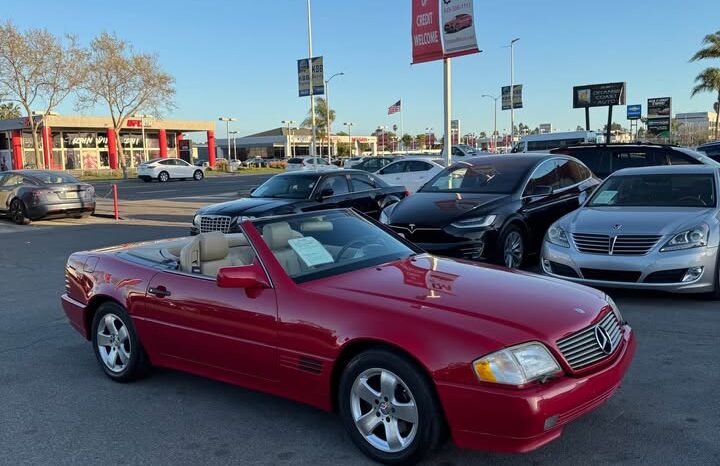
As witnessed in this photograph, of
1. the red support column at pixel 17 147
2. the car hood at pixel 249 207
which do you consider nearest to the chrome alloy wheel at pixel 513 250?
the car hood at pixel 249 207

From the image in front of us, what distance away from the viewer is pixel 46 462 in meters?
3.61

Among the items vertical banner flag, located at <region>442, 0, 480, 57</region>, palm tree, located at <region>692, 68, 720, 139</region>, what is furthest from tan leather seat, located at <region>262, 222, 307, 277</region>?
palm tree, located at <region>692, 68, 720, 139</region>

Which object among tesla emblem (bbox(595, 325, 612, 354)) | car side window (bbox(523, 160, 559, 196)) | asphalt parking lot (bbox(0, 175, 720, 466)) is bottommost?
asphalt parking lot (bbox(0, 175, 720, 466))

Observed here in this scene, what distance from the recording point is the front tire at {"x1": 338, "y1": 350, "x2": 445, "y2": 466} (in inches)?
126

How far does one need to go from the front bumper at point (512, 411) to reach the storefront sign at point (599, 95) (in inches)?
1180

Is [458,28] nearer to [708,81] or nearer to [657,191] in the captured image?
[657,191]

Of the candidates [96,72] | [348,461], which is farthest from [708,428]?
[96,72]

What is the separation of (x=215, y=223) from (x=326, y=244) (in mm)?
6639

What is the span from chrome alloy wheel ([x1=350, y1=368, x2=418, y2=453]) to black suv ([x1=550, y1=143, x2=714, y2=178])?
31.8ft

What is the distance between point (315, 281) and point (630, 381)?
244cm

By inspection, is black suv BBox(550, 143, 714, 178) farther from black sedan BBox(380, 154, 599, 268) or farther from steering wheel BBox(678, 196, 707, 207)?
steering wheel BBox(678, 196, 707, 207)

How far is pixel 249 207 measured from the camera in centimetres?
1089

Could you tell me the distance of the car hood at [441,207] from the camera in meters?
8.28

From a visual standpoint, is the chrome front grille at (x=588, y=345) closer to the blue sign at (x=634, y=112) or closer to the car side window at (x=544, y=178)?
the car side window at (x=544, y=178)
